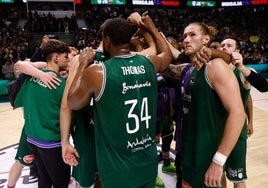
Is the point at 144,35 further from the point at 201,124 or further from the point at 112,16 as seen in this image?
the point at 112,16

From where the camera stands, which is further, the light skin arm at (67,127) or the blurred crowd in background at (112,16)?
the blurred crowd in background at (112,16)

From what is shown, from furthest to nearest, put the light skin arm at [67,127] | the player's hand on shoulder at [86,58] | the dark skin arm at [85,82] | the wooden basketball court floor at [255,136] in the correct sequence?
the wooden basketball court floor at [255,136], the light skin arm at [67,127], the player's hand on shoulder at [86,58], the dark skin arm at [85,82]

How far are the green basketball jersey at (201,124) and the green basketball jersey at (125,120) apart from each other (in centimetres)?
28

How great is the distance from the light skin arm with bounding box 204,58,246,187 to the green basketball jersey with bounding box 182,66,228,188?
0.33ft

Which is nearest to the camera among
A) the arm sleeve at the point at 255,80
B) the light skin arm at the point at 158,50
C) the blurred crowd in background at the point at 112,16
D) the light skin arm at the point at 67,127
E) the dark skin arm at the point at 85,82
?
the dark skin arm at the point at 85,82

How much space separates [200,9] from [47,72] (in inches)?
835

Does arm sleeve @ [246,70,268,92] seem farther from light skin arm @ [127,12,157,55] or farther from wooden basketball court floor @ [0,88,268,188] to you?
wooden basketball court floor @ [0,88,268,188]

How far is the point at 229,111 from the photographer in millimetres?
1761

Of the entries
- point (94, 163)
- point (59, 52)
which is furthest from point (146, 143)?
point (59, 52)

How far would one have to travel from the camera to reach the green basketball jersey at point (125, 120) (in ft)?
5.69

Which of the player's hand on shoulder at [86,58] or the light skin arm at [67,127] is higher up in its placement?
the player's hand on shoulder at [86,58]

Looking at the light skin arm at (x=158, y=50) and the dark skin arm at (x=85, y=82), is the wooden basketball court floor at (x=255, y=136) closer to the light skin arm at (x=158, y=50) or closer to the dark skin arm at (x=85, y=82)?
the light skin arm at (x=158, y=50)

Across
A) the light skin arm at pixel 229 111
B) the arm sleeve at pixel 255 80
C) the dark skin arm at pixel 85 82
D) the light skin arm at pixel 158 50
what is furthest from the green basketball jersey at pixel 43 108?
the arm sleeve at pixel 255 80

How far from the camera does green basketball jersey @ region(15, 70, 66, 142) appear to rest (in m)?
2.44
